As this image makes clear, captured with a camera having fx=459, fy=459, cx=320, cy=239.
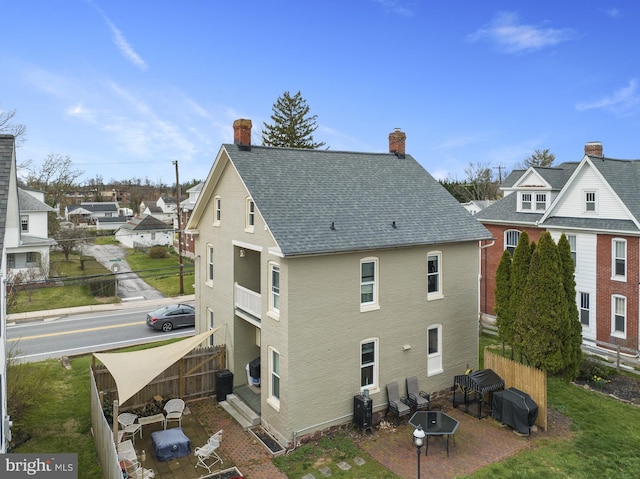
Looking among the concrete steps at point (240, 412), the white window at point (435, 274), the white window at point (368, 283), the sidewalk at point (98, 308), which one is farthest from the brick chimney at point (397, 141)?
the sidewalk at point (98, 308)

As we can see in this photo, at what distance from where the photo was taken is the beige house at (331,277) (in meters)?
14.9

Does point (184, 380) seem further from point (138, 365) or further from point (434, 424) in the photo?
point (434, 424)

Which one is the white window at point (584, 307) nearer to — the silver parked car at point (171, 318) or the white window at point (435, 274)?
the white window at point (435, 274)

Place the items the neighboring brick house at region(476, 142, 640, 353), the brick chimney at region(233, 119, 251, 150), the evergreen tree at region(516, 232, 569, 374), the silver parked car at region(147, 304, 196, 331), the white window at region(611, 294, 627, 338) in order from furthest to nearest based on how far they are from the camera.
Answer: the silver parked car at region(147, 304, 196, 331) < the white window at region(611, 294, 627, 338) < the neighboring brick house at region(476, 142, 640, 353) < the brick chimney at region(233, 119, 251, 150) < the evergreen tree at region(516, 232, 569, 374)

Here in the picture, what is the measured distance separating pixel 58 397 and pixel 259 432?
29.1 ft

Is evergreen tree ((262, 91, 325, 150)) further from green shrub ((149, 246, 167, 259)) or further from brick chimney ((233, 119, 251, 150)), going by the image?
brick chimney ((233, 119, 251, 150))

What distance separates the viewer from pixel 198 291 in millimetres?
22406

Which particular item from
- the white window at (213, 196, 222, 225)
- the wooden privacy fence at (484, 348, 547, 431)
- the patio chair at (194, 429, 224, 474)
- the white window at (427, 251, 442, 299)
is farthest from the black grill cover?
the white window at (213, 196, 222, 225)

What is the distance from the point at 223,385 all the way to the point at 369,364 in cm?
597

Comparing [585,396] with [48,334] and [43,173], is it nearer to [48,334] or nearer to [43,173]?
[48,334]

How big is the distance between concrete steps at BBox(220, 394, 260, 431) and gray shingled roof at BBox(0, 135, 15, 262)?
9.82 meters

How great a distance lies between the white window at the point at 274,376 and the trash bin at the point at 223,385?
2989 mm

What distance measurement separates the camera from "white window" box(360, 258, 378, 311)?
Answer: 52.9 feet

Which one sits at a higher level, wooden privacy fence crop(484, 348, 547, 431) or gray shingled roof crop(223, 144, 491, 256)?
gray shingled roof crop(223, 144, 491, 256)
